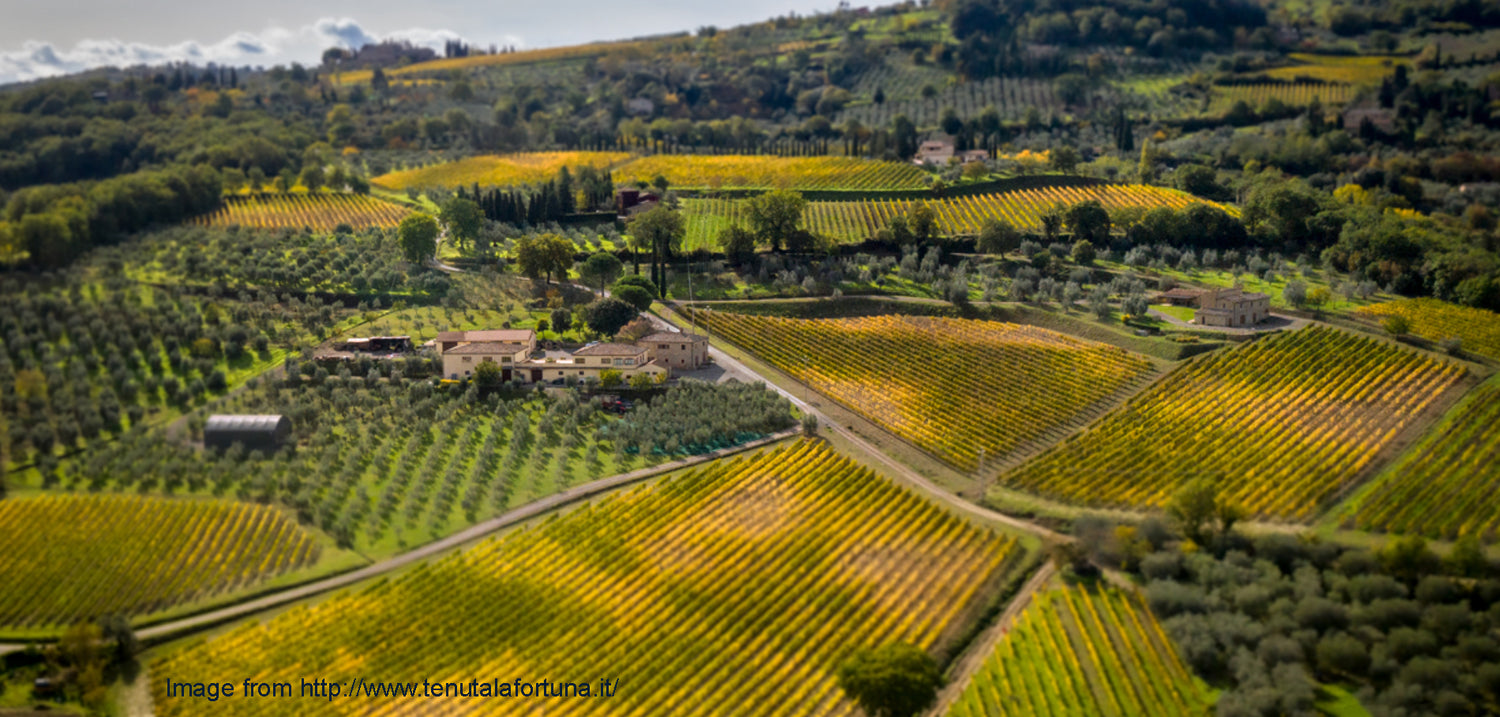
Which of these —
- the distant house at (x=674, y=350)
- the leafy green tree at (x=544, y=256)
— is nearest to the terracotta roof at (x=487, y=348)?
the distant house at (x=674, y=350)

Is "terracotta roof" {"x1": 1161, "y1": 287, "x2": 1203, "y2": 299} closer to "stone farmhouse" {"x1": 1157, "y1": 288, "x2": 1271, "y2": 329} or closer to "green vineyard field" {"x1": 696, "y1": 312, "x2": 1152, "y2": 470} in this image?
"stone farmhouse" {"x1": 1157, "y1": 288, "x2": 1271, "y2": 329}

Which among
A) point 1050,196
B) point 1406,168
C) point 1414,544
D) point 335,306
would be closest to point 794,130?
point 1050,196

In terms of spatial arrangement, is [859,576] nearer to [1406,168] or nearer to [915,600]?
[915,600]

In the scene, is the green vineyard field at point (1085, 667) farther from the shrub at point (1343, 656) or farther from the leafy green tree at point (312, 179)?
the leafy green tree at point (312, 179)

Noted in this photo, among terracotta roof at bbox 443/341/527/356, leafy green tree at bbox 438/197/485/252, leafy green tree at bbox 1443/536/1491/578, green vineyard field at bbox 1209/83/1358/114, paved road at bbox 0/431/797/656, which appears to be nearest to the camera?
leafy green tree at bbox 1443/536/1491/578

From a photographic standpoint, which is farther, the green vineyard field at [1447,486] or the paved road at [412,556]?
the green vineyard field at [1447,486]

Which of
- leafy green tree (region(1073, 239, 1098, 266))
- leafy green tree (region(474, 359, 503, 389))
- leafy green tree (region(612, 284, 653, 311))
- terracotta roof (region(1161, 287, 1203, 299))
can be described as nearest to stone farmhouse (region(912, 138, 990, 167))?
leafy green tree (region(1073, 239, 1098, 266))
